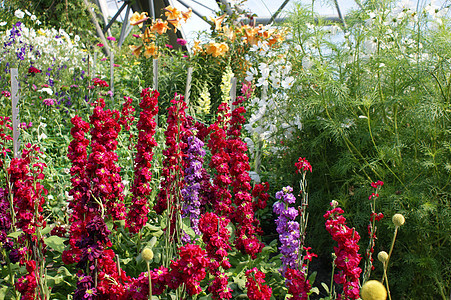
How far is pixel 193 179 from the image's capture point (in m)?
2.49

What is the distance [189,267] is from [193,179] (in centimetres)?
107

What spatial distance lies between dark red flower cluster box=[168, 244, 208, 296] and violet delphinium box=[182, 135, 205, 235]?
0.98m

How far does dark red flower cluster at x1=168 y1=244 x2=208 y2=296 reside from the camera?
1447mm

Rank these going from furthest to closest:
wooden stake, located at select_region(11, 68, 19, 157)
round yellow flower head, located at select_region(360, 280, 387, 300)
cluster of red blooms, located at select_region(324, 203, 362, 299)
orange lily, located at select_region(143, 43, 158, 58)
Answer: orange lily, located at select_region(143, 43, 158, 58), wooden stake, located at select_region(11, 68, 19, 157), cluster of red blooms, located at select_region(324, 203, 362, 299), round yellow flower head, located at select_region(360, 280, 387, 300)

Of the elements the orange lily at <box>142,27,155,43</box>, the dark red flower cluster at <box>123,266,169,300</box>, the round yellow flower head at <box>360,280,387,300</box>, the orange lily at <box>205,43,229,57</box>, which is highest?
the orange lily at <box>142,27,155,43</box>

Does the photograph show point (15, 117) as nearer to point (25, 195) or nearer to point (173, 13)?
point (25, 195)

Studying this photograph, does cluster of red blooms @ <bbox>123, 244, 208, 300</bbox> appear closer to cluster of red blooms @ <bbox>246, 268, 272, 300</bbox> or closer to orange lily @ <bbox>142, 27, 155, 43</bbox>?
cluster of red blooms @ <bbox>246, 268, 272, 300</bbox>

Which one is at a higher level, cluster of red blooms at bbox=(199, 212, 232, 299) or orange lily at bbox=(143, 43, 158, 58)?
orange lily at bbox=(143, 43, 158, 58)

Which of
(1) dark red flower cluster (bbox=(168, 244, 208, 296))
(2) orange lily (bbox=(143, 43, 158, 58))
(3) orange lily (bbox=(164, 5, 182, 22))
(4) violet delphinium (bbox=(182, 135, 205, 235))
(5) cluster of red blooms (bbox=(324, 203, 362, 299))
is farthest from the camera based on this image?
(3) orange lily (bbox=(164, 5, 182, 22))

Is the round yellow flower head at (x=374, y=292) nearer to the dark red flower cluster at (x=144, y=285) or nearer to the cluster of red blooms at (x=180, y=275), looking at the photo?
the cluster of red blooms at (x=180, y=275)

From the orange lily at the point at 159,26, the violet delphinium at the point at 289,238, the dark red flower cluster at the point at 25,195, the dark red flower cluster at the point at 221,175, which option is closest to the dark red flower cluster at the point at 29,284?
the dark red flower cluster at the point at 25,195

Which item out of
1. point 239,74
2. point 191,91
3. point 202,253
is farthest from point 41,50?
point 202,253

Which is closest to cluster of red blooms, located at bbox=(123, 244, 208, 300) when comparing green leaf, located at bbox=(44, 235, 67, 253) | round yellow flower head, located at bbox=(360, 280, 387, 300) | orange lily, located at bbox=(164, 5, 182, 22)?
round yellow flower head, located at bbox=(360, 280, 387, 300)

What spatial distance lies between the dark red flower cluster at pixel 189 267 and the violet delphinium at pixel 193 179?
0.98m
